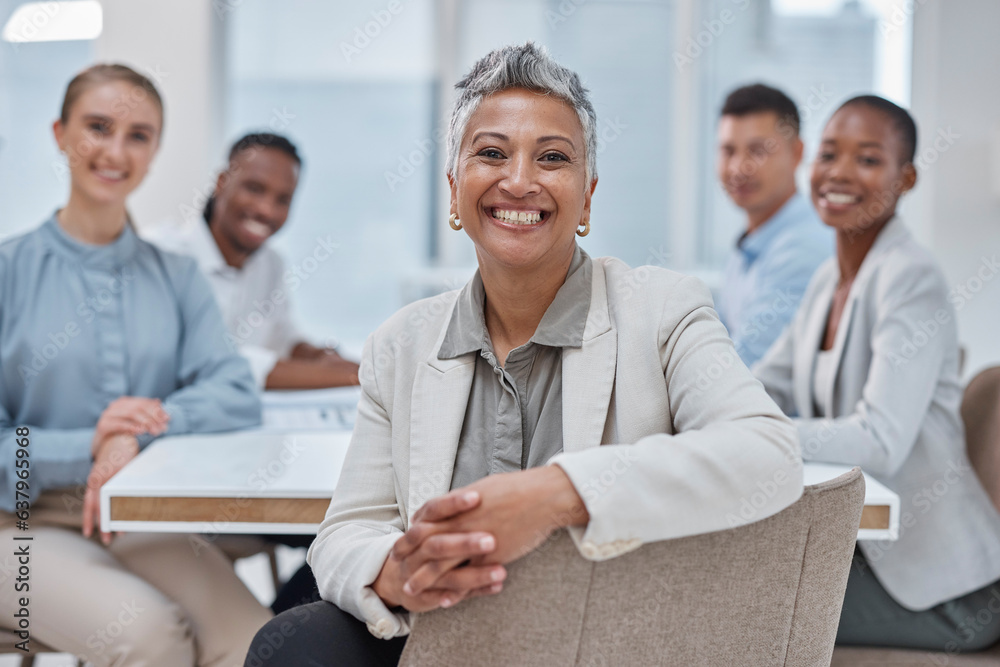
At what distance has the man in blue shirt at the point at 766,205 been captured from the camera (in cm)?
259

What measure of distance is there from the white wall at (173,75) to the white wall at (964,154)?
2987mm

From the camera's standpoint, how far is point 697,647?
823mm

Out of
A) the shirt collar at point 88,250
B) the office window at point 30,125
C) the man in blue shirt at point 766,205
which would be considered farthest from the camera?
the office window at point 30,125

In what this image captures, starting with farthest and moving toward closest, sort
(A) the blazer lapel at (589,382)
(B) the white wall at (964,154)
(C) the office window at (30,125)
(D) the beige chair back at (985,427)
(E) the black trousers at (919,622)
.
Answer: (B) the white wall at (964,154) → (C) the office window at (30,125) → (D) the beige chair back at (985,427) → (E) the black trousers at (919,622) → (A) the blazer lapel at (589,382)

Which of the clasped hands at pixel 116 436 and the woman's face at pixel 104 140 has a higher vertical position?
the woman's face at pixel 104 140

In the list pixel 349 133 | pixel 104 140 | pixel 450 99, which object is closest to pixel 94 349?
pixel 104 140

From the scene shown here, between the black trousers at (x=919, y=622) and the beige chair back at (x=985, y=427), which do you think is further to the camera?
the beige chair back at (x=985, y=427)

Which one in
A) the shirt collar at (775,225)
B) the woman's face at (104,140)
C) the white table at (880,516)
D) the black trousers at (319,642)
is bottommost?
the black trousers at (319,642)

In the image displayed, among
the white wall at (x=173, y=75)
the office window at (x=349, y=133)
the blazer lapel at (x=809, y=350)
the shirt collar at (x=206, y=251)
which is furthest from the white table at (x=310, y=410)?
the office window at (x=349, y=133)

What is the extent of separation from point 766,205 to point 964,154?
1.37 metres

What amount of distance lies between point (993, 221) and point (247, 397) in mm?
3273

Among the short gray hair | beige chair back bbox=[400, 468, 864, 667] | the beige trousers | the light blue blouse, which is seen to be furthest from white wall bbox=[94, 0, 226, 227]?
beige chair back bbox=[400, 468, 864, 667]

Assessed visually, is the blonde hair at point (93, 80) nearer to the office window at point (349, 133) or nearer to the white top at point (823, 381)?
the white top at point (823, 381)

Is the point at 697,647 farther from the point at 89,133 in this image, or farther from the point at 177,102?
the point at 177,102
